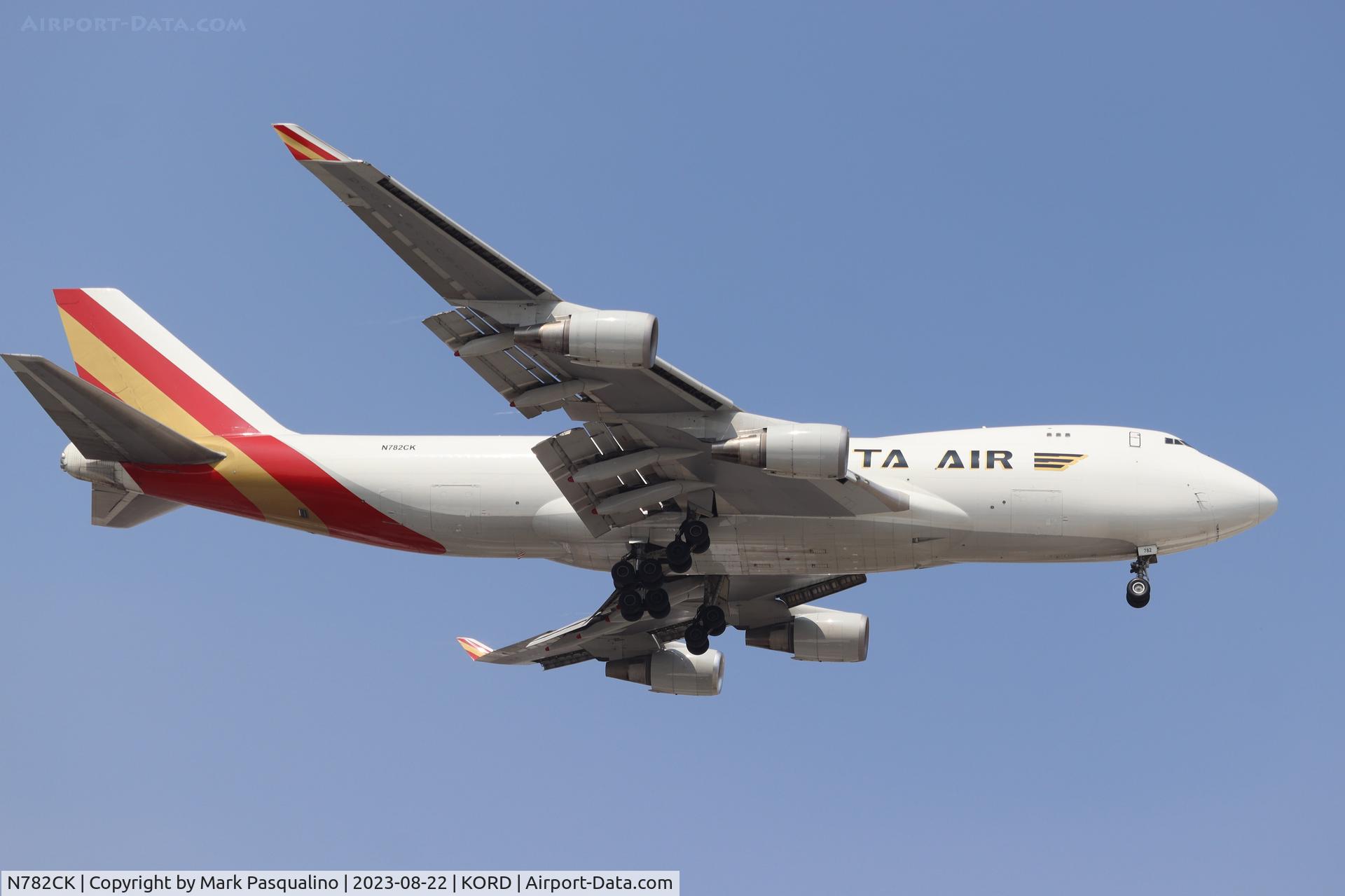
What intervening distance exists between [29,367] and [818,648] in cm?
2120

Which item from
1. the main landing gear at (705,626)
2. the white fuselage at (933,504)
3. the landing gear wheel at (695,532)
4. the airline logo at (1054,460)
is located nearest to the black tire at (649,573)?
the white fuselage at (933,504)

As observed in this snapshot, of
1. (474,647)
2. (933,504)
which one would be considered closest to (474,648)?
(474,647)

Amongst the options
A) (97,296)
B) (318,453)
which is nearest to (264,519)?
(318,453)

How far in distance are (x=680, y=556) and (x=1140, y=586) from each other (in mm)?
10859

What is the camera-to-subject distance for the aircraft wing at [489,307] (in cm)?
2731

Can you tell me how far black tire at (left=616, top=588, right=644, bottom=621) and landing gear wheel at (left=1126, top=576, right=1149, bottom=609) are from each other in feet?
37.5

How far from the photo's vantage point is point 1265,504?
3534 cm

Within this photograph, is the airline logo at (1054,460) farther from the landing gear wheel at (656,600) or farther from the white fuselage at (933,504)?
the landing gear wheel at (656,600)

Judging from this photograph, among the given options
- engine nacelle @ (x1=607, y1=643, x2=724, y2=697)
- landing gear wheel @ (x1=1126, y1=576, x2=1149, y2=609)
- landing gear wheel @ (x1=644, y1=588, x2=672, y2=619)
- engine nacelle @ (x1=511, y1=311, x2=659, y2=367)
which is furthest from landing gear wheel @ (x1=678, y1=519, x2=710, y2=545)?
landing gear wheel @ (x1=1126, y1=576, x2=1149, y2=609)

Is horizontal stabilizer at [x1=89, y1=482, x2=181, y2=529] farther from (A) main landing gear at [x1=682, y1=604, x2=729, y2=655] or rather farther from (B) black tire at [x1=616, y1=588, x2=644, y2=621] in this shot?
(A) main landing gear at [x1=682, y1=604, x2=729, y2=655]

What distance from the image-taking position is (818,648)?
41.4 metres

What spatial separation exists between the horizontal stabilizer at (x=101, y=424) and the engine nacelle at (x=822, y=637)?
1568 cm

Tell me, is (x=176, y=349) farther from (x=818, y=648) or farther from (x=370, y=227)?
(x=818, y=648)

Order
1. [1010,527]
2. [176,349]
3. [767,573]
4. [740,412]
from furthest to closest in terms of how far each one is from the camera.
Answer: [176,349] < [767,573] < [1010,527] < [740,412]
